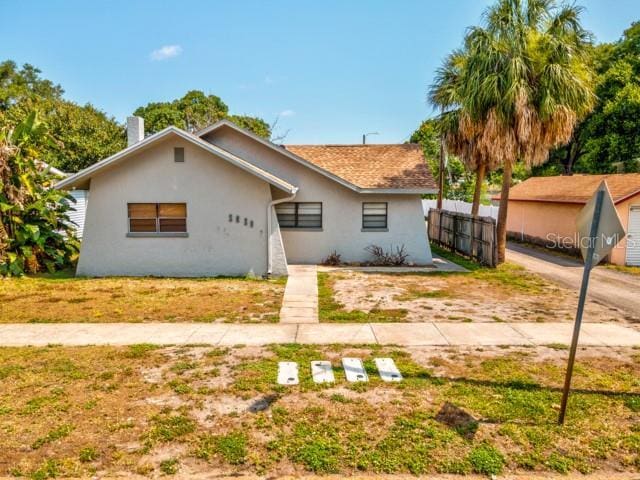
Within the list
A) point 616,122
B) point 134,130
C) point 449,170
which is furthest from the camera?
point 449,170

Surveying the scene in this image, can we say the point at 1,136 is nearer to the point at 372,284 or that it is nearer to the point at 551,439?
the point at 372,284

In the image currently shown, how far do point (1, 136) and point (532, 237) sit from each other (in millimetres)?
24606

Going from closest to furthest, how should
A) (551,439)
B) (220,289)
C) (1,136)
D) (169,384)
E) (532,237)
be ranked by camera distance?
(551,439) < (169,384) < (220,289) < (1,136) < (532,237)

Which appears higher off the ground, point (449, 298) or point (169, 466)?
point (449, 298)

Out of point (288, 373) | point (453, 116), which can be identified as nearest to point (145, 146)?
point (288, 373)

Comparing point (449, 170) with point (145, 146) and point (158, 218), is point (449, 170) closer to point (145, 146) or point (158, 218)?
point (158, 218)

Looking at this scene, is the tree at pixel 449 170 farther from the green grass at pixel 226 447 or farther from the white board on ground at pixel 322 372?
the green grass at pixel 226 447

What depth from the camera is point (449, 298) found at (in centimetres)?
1175

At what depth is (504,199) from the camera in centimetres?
1716

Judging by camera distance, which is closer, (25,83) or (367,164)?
(367,164)

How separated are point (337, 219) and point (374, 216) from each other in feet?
4.79

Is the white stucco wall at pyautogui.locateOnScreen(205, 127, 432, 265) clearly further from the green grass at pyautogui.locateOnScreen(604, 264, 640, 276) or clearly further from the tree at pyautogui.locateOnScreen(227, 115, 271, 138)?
the tree at pyautogui.locateOnScreen(227, 115, 271, 138)

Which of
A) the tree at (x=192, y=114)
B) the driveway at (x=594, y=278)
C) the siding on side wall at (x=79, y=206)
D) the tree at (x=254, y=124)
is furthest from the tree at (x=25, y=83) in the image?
the driveway at (x=594, y=278)

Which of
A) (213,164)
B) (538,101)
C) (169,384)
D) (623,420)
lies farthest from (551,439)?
(538,101)
